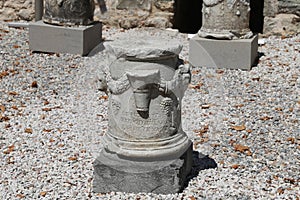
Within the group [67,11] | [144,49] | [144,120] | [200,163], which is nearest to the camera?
[144,49]

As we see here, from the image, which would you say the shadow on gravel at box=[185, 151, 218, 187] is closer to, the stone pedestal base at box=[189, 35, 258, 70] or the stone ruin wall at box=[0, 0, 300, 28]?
the stone pedestal base at box=[189, 35, 258, 70]

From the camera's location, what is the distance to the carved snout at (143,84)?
4422 millimetres

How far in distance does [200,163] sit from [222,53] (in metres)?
3.23

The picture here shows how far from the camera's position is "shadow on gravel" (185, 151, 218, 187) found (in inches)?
198

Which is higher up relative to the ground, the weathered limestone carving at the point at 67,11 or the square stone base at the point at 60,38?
the weathered limestone carving at the point at 67,11

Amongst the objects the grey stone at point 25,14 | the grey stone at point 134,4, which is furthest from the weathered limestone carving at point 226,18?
the grey stone at point 25,14

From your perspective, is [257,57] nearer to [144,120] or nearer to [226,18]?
[226,18]

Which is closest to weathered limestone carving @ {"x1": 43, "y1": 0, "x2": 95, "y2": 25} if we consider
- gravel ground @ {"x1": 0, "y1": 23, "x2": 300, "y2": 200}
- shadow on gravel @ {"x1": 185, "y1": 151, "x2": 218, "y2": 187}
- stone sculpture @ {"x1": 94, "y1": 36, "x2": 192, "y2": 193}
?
gravel ground @ {"x1": 0, "y1": 23, "x2": 300, "y2": 200}

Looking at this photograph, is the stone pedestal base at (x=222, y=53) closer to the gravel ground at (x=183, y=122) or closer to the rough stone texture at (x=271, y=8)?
the gravel ground at (x=183, y=122)

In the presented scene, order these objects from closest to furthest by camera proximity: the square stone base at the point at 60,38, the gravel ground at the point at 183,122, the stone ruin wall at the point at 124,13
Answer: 1. the gravel ground at the point at 183,122
2. the square stone base at the point at 60,38
3. the stone ruin wall at the point at 124,13

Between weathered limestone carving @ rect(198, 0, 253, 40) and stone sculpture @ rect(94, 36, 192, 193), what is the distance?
3.54 meters

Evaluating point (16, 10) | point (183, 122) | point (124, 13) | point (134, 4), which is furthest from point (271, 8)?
point (16, 10)

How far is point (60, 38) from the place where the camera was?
28.1ft

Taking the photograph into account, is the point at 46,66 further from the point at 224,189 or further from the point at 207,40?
the point at 224,189
